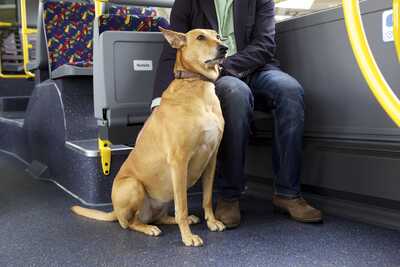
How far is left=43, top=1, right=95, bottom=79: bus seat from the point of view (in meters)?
3.59

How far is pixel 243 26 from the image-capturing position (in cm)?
243

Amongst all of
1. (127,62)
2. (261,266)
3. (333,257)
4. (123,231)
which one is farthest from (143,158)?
(333,257)

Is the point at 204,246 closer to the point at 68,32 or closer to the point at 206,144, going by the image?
the point at 206,144

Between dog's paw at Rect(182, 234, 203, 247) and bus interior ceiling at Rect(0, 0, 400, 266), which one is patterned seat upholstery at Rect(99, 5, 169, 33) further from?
dog's paw at Rect(182, 234, 203, 247)

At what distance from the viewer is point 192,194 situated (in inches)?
115

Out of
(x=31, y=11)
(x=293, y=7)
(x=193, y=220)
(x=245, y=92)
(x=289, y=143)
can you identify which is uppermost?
(x=31, y=11)

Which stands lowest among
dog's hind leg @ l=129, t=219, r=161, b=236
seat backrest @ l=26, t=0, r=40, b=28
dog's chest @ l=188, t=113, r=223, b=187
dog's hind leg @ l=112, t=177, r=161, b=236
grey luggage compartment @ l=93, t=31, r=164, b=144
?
dog's hind leg @ l=129, t=219, r=161, b=236

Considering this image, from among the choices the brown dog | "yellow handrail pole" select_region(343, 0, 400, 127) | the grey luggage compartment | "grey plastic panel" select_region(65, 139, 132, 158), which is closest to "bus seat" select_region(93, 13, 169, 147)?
the grey luggage compartment

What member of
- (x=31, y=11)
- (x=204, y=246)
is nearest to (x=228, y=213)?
(x=204, y=246)

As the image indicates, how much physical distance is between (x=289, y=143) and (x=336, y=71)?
44 centimetres

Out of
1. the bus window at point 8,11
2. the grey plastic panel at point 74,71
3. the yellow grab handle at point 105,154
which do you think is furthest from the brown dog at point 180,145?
the bus window at point 8,11

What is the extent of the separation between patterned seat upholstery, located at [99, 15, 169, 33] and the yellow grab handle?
2.14 ft

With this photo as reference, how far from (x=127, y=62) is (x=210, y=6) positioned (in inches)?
21.7

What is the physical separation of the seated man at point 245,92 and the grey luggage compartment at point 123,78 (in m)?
0.22
